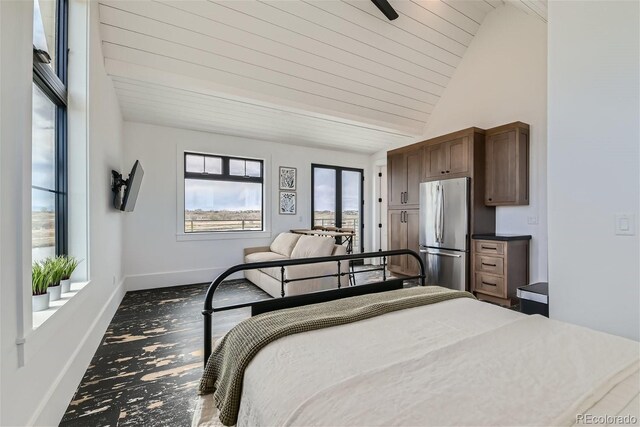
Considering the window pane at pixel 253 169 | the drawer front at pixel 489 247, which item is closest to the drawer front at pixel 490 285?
the drawer front at pixel 489 247

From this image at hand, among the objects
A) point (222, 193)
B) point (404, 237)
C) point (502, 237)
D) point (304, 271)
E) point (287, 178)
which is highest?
point (287, 178)

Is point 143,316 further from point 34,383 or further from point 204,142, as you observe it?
point 204,142

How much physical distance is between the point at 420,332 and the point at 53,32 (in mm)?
2894

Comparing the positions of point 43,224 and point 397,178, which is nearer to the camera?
point 43,224

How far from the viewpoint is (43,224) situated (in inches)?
70.2

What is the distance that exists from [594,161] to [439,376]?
1703 millimetres

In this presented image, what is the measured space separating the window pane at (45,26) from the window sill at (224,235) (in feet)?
10.3

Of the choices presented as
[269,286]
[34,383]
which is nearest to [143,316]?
[269,286]

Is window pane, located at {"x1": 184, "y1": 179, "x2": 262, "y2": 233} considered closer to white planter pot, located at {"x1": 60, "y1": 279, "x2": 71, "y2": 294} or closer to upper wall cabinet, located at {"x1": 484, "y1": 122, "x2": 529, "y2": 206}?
white planter pot, located at {"x1": 60, "y1": 279, "x2": 71, "y2": 294}

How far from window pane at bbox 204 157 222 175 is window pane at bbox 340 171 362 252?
8.62 ft

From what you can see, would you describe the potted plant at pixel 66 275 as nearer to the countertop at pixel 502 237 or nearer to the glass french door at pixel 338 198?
the countertop at pixel 502 237

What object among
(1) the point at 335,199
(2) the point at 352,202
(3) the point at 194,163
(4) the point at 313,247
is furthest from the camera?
(2) the point at 352,202

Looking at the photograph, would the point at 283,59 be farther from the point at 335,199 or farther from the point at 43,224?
the point at 335,199

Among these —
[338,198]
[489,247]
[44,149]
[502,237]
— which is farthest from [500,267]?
[44,149]
